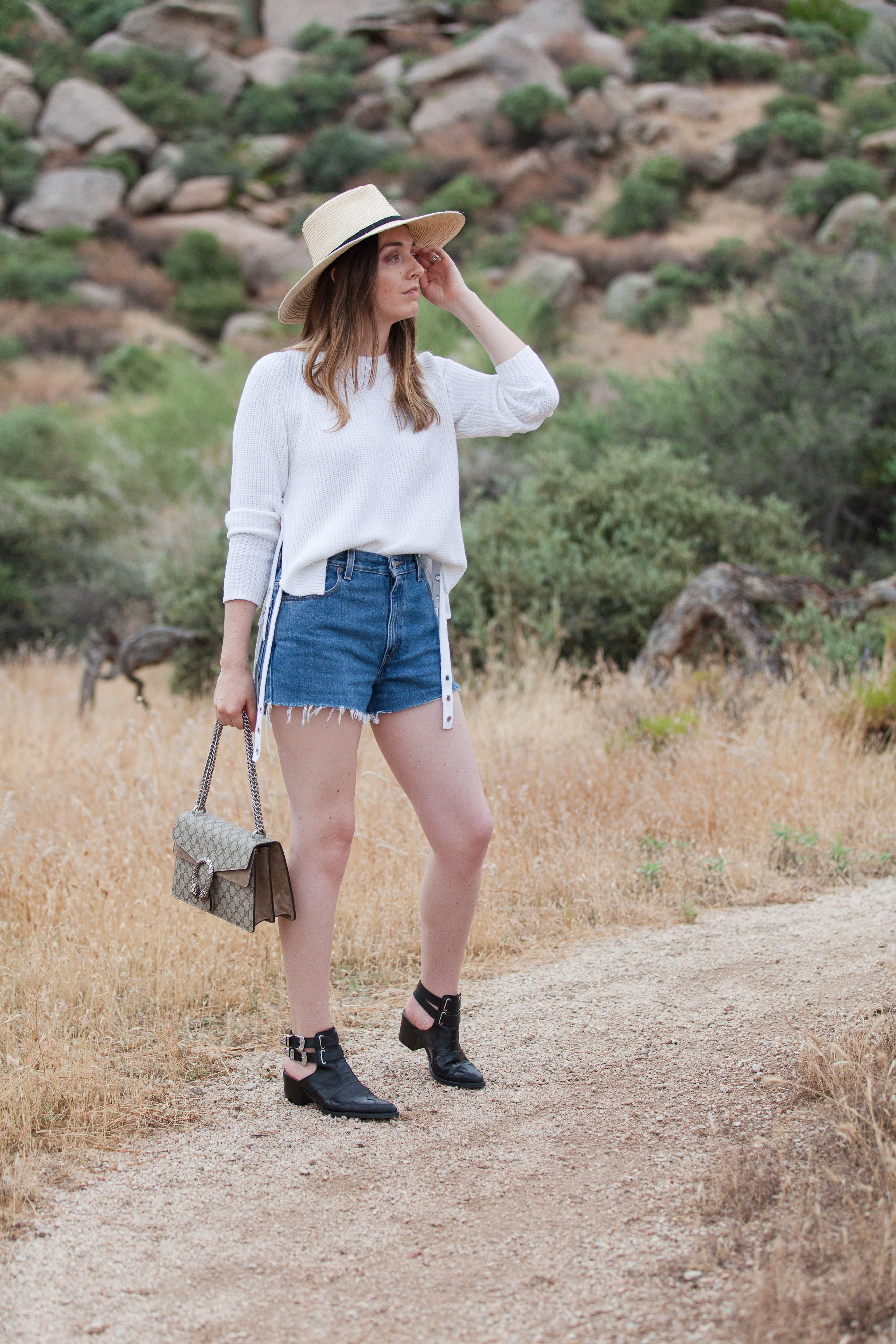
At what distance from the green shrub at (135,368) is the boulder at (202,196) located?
10697 millimetres

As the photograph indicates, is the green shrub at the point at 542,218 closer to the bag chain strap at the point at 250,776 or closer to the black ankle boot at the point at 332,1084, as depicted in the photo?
the bag chain strap at the point at 250,776

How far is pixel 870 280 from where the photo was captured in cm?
1172

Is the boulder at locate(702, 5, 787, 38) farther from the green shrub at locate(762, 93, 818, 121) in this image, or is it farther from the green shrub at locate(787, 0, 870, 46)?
the green shrub at locate(762, 93, 818, 121)

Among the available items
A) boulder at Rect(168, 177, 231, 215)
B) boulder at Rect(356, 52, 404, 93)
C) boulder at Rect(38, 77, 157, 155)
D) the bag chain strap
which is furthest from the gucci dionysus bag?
boulder at Rect(356, 52, 404, 93)

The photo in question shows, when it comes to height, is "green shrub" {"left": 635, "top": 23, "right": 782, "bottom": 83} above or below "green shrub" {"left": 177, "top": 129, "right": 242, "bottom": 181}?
above

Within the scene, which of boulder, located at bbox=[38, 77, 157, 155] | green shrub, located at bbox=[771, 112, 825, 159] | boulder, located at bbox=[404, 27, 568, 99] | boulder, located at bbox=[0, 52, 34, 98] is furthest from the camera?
boulder, located at bbox=[0, 52, 34, 98]

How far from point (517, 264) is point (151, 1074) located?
26706mm

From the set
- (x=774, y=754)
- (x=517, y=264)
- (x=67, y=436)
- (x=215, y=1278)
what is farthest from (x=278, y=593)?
(x=517, y=264)

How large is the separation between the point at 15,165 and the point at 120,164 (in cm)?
295

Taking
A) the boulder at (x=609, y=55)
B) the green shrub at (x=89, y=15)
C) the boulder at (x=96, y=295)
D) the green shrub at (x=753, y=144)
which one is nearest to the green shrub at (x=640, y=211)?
the green shrub at (x=753, y=144)

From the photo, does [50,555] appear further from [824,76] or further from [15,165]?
[824,76]

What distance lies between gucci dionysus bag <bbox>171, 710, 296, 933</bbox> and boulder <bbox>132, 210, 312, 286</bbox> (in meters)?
26.4

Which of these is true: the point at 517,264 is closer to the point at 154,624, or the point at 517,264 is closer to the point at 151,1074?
the point at 154,624

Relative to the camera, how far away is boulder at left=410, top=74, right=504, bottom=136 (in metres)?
34.2
